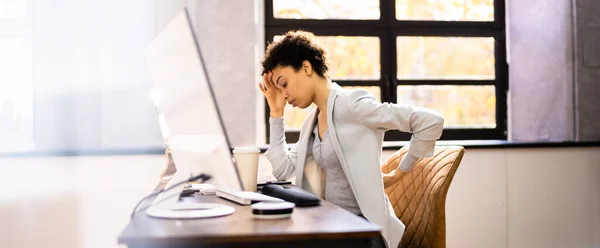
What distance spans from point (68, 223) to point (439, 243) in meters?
1.95

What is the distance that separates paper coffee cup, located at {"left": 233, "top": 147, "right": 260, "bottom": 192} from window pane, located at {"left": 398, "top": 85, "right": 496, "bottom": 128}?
1878 mm

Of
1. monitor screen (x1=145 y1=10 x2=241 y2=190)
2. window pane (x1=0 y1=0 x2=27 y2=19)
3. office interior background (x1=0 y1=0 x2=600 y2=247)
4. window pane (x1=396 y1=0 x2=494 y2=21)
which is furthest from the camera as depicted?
window pane (x1=396 y1=0 x2=494 y2=21)

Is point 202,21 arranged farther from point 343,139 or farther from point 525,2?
point 525,2

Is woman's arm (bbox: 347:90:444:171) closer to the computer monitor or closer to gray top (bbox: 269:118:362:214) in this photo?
gray top (bbox: 269:118:362:214)

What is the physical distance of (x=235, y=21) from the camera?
3189mm

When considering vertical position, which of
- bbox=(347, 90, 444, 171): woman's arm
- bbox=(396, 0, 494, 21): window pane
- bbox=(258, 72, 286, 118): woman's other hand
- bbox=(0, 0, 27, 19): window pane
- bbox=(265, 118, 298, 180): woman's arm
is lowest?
bbox=(265, 118, 298, 180): woman's arm

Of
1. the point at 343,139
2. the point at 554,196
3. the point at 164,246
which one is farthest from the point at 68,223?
the point at 554,196

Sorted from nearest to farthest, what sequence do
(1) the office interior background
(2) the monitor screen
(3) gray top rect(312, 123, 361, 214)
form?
(2) the monitor screen, (3) gray top rect(312, 123, 361, 214), (1) the office interior background

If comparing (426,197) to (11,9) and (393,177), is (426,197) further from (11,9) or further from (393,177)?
→ (11,9)

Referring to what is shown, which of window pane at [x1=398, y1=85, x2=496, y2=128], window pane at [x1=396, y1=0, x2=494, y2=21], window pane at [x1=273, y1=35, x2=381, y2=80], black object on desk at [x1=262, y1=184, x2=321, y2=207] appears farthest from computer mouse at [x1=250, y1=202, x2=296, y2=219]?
window pane at [x1=396, y1=0, x2=494, y2=21]

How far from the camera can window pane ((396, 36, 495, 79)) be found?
360 cm

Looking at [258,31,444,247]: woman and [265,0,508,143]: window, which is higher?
[265,0,508,143]: window

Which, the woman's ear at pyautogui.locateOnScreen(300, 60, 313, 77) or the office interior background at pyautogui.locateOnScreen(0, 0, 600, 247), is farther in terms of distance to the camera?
the office interior background at pyautogui.locateOnScreen(0, 0, 600, 247)

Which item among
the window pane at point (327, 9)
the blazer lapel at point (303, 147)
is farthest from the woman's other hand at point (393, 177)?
the window pane at point (327, 9)
